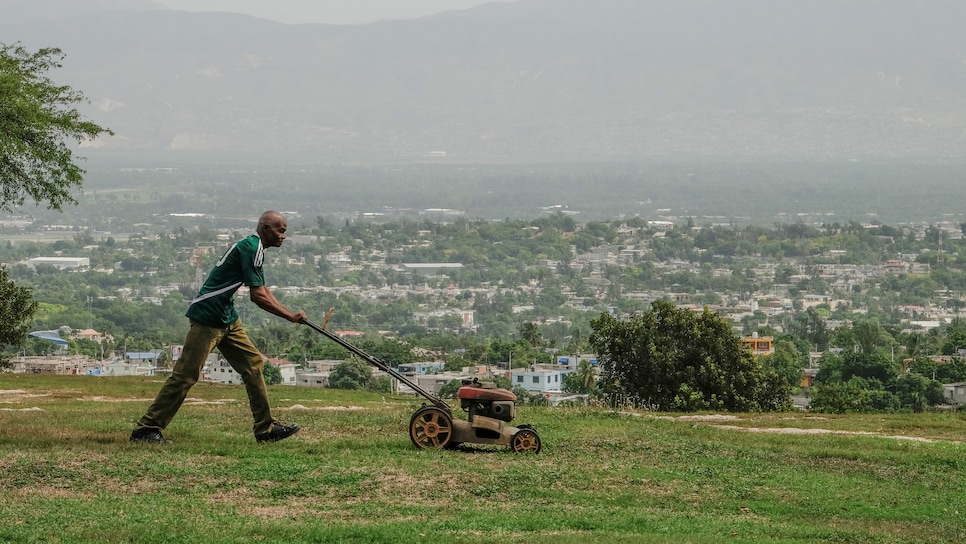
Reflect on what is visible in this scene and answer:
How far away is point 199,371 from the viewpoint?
13.4 metres

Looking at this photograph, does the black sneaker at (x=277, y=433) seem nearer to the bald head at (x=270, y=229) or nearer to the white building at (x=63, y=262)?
the bald head at (x=270, y=229)

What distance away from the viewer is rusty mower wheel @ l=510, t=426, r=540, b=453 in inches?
536

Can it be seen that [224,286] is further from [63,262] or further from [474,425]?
[63,262]

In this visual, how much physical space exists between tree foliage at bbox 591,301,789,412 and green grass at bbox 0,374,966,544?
50.7 feet

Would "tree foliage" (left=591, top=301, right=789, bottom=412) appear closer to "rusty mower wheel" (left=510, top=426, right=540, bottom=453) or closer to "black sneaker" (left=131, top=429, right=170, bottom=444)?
"rusty mower wheel" (left=510, top=426, right=540, bottom=453)

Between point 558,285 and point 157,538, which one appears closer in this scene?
point 157,538

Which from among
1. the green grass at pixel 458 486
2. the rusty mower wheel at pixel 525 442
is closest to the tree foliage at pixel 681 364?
the green grass at pixel 458 486

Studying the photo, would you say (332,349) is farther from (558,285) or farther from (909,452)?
(558,285)

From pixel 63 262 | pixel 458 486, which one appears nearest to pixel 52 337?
pixel 63 262

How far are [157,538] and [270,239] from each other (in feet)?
15.6

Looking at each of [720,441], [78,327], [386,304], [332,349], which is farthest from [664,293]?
[720,441]

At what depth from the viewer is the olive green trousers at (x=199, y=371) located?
13336 mm

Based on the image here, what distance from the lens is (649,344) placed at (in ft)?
112

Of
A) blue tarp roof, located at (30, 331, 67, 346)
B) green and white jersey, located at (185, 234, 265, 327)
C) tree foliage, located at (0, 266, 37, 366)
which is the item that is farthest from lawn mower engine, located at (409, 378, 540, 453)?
blue tarp roof, located at (30, 331, 67, 346)
